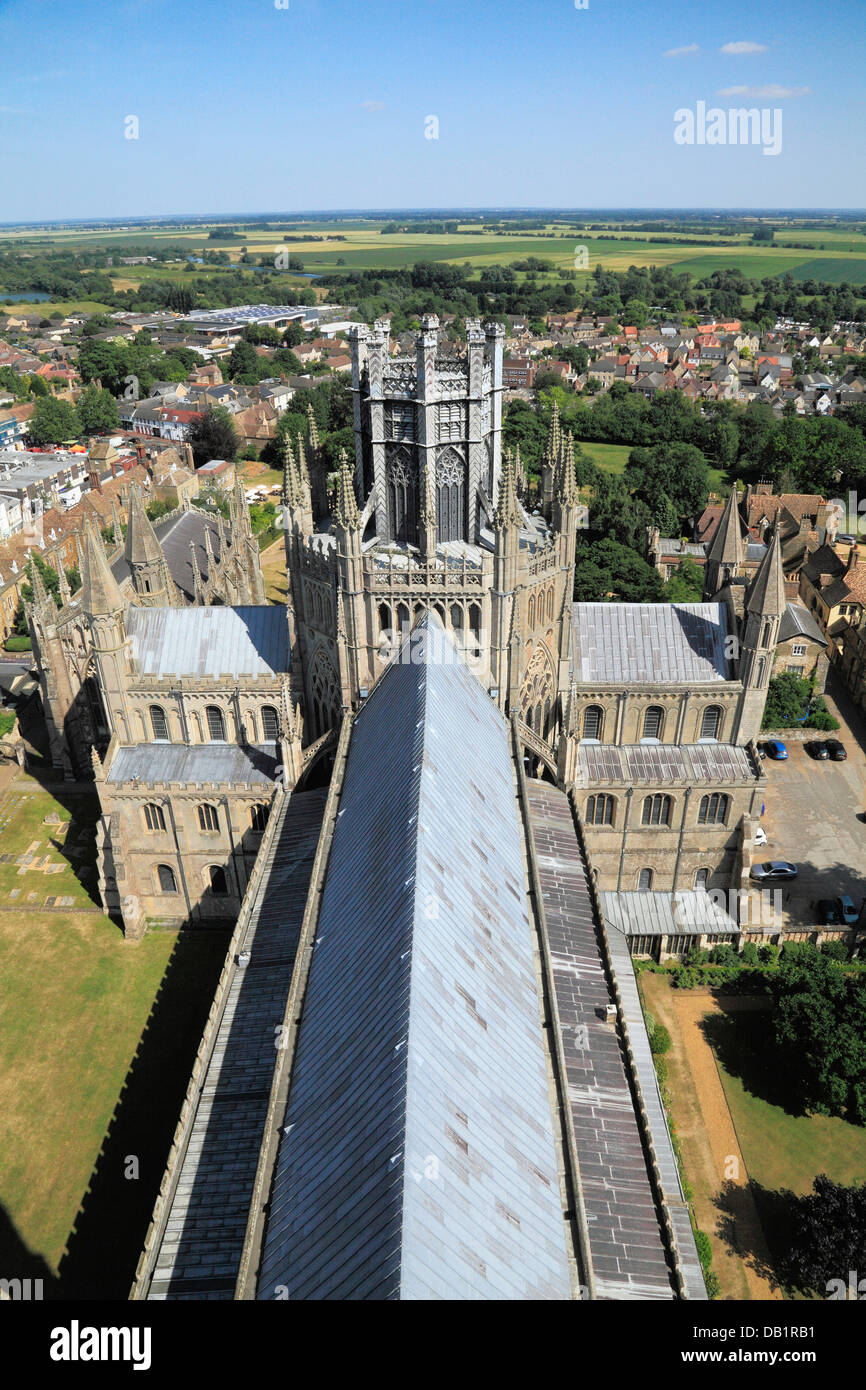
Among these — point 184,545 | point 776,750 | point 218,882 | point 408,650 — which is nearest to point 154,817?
point 218,882

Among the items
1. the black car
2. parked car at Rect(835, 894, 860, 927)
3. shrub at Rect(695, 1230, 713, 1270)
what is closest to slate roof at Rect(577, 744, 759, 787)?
parked car at Rect(835, 894, 860, 927)

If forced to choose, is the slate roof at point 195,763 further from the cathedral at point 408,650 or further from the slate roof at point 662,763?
the slate roof at point 662,763

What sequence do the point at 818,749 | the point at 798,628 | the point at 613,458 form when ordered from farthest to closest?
the point at 613,458 → the point at 798,628 → the point at 818,749

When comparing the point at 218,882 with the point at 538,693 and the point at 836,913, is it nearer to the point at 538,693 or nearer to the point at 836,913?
the point at 538,693

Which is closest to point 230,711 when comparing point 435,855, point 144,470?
point 435,855

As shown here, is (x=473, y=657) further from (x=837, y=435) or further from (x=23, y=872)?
(x=837, y=435)

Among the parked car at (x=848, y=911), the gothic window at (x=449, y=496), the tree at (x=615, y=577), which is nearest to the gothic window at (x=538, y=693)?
the gothic window at (x=449, y=496)
